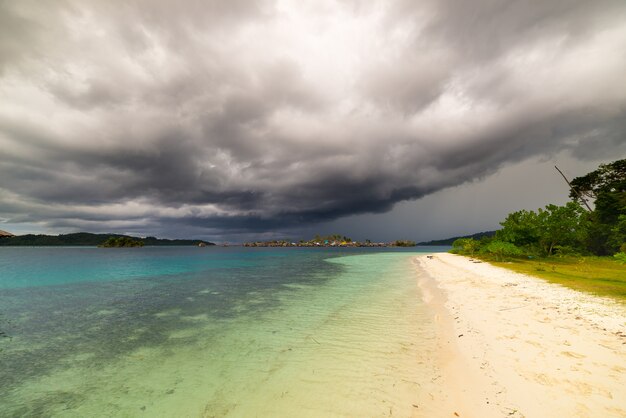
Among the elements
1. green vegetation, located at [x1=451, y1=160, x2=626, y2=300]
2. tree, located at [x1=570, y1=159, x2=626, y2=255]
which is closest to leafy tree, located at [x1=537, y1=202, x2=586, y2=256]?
green vegetation, located at [x1=451, y1=160, x2=626, y2=300]

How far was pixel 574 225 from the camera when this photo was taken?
39781 mm

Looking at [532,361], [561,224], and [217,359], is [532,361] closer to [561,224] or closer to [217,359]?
[217,359]

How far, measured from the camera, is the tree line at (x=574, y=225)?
131 ft

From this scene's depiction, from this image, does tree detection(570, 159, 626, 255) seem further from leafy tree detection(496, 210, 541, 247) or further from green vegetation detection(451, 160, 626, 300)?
leafy tree detection(496, 210, 541, 247)

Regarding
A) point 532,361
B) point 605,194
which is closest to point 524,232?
point 605,194

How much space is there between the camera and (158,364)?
9414 millimetres

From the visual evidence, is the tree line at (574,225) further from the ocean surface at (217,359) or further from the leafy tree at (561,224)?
the ocean surface at (217,359)

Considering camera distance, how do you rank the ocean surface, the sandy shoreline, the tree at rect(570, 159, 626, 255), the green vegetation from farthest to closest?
1. the tree at rect(570, 159, 626, 255)
2. the green vegetation
3. the ocean surface
4. the sandy shoreline

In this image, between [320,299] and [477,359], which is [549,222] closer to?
[320,299]

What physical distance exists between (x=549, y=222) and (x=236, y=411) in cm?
5351

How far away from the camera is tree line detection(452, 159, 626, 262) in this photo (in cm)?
4006

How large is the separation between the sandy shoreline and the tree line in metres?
31.6

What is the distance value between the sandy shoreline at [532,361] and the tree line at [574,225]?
104 ft

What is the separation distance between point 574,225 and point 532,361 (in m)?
48.2
